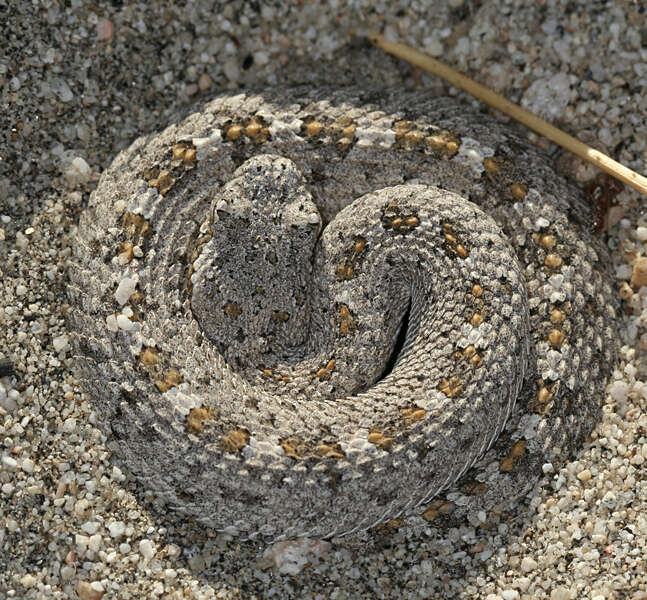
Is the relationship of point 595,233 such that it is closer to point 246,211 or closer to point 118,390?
point 246,211

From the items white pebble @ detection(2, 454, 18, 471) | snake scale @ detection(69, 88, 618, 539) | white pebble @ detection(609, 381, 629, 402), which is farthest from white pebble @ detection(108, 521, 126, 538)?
white pebble @ detection(609, 381, 629, 402)

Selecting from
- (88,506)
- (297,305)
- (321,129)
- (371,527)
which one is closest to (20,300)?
(88,506)

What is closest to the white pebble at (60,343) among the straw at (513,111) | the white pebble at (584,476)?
the straw at (513,111)

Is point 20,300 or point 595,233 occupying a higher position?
point 595,233

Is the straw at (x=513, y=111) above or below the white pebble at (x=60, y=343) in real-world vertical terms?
above

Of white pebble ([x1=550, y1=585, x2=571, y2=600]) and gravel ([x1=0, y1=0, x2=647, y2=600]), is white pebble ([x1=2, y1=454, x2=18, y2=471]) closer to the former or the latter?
gravel ([x1=0, y1=0, x2=647, y2=600])

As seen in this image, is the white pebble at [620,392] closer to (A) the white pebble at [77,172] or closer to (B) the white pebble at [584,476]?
(B) the white pebble at [584,476]

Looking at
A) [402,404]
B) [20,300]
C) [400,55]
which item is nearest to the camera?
[402,404]
